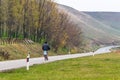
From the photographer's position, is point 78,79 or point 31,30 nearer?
point 78,79

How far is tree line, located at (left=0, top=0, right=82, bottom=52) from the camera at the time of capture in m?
67.3

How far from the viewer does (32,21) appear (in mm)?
74312

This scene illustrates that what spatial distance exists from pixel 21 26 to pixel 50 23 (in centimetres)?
596

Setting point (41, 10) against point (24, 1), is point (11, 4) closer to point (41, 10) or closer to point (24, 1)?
point (24, 1)

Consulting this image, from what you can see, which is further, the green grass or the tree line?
the tree line

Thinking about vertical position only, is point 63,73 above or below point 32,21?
above

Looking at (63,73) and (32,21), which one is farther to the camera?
(32,21)

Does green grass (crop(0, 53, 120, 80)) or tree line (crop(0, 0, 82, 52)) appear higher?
green grass (crop(0, 53, 120, 80))

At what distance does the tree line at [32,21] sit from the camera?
67312 millimetres

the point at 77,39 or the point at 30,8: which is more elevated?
the point at 30,8

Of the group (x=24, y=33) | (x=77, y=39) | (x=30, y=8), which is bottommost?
(x=77, y=39)

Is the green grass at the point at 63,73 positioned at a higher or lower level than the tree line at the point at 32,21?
higher

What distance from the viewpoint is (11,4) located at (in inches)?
2650

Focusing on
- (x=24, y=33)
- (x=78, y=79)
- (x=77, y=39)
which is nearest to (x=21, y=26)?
(x=24, y=33)
